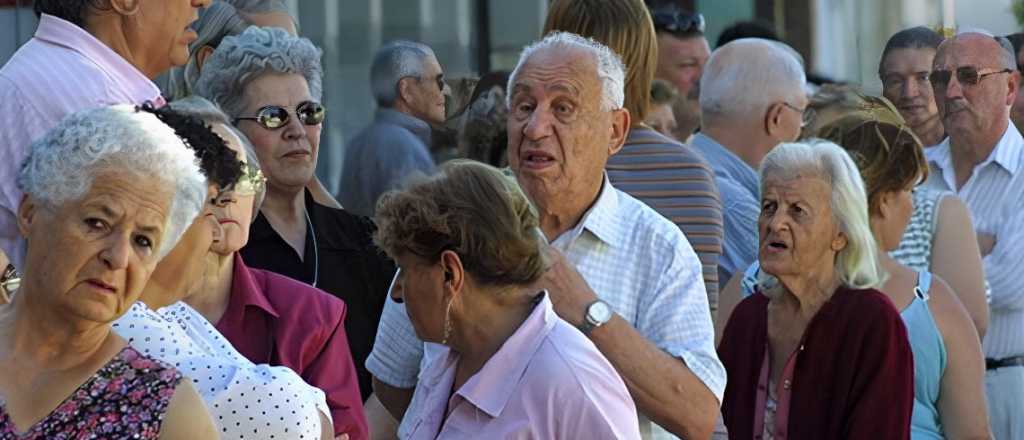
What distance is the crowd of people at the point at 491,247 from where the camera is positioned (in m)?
3.47

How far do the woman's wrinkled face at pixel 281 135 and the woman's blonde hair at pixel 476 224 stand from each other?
1.04m

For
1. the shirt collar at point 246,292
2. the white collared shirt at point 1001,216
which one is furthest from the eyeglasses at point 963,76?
the shirt collar at point 246,292

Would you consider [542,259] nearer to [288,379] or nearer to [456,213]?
[456,213]

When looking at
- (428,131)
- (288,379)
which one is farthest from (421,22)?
(288,379)

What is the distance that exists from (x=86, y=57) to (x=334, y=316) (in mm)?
818

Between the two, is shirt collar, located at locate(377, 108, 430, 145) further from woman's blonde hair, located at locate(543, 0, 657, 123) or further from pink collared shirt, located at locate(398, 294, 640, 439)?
pink collared shirt, located at locate(398, 294, 640, 439)

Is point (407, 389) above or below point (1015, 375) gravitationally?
above

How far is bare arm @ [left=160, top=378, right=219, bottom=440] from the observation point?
332 cm

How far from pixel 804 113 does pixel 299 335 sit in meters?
3.58

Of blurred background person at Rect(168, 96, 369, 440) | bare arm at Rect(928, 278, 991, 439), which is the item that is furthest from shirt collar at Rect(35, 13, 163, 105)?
bare arm at Rect(928, 278, 991, 439)

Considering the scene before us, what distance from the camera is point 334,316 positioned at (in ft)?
14.6

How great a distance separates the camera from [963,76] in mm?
7660

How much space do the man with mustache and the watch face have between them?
3.19 m

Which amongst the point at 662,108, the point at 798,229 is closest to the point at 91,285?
the point at 798,229
